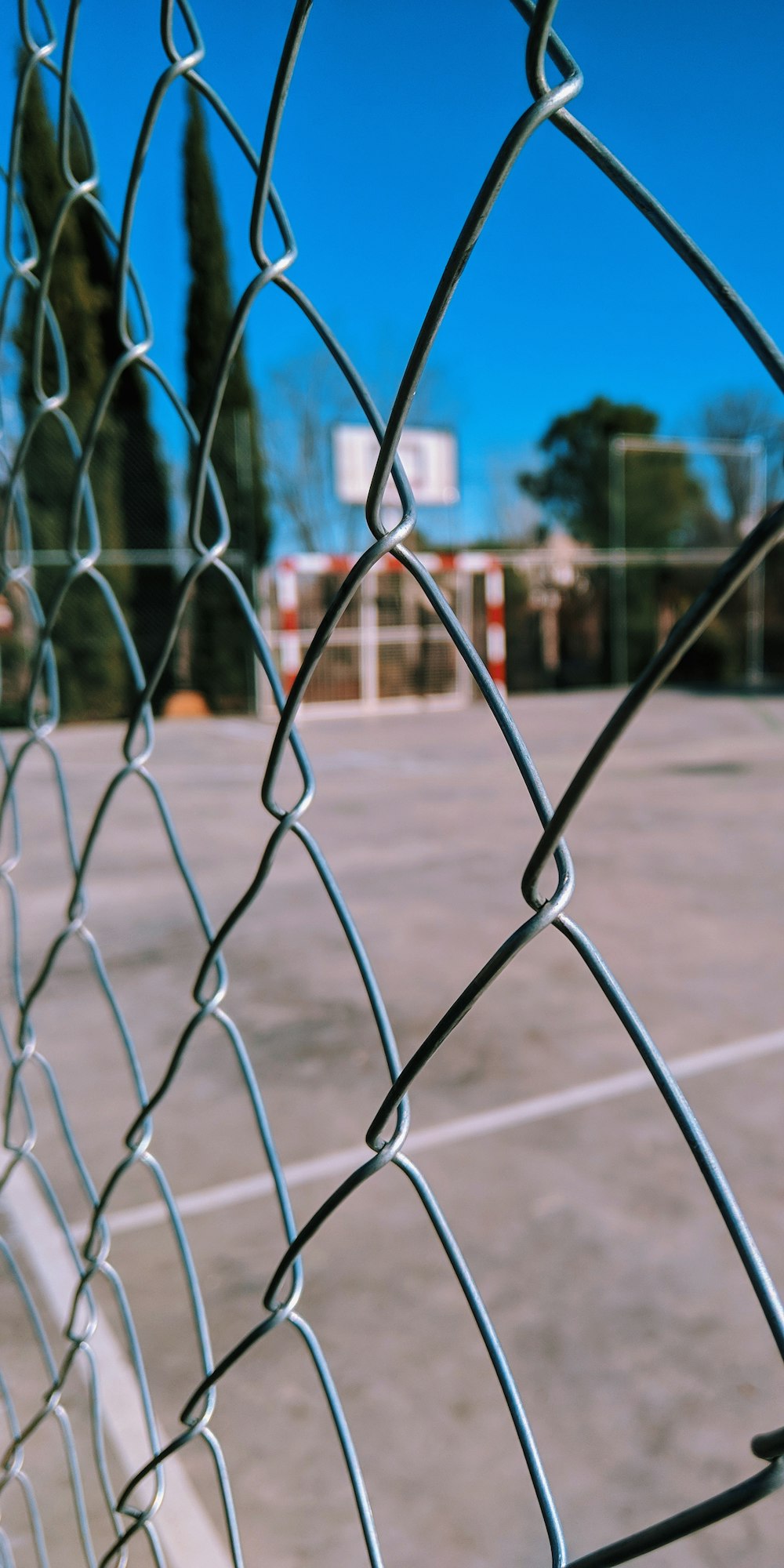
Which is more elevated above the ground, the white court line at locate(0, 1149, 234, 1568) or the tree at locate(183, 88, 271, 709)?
the tree at locate(183, 88, 271, 709)

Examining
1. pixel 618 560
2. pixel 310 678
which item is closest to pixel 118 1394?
pixel 310 678

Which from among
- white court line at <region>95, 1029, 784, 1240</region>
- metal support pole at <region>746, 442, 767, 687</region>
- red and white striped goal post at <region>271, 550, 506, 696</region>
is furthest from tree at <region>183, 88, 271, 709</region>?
white court line at <region>95, 1029, 784, 1240</region>

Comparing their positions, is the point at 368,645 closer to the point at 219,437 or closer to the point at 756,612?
the point at 219,437

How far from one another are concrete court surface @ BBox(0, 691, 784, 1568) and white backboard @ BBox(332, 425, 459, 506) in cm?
794

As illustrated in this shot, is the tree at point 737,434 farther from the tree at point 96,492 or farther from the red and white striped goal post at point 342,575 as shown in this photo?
the tree at point 96,492

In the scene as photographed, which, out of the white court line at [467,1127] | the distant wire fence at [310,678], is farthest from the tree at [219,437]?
the distant wire fence at [310,678]

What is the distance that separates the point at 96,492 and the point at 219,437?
5.24 ft

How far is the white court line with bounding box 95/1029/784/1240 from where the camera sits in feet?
7.19

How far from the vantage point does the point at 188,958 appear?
382 cm

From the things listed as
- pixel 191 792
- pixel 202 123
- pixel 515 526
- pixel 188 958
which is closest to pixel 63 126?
pixel 188 958

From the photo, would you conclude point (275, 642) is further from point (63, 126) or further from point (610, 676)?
point (63, 126)

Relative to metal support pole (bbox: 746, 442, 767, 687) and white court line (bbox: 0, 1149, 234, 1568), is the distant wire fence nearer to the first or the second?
white court line (bbox: 0, 1149, 234, 1568)

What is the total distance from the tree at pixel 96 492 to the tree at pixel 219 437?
588 millimetres

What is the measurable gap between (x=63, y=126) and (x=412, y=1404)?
1.62m
